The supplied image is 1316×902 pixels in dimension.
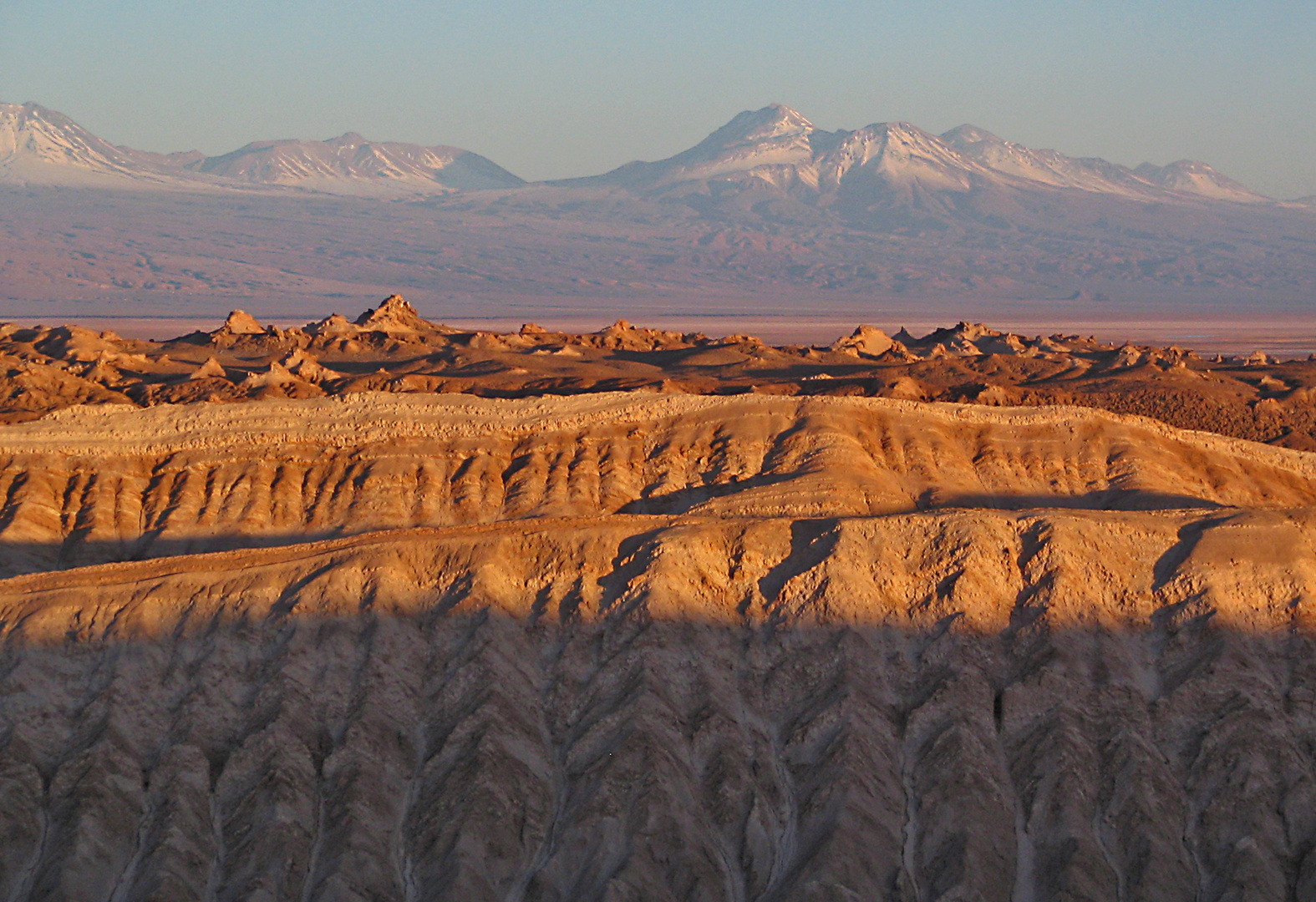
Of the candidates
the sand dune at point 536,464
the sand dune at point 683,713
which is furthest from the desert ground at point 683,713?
the sand dune at point 536,464

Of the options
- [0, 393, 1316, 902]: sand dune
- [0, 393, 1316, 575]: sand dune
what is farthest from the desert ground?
[0, 393, 1316, 575]: sand dune

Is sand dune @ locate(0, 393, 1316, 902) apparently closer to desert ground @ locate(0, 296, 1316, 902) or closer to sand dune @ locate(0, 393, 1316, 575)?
desert ground @ locate(0, 296, 1316, 902)

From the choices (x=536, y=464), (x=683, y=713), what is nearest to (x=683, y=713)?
(x=683, y=713)

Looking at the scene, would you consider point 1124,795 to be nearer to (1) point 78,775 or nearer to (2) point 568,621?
(2) point 568,621

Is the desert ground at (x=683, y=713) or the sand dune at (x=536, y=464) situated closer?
the desert ground at (x=683, y=713)

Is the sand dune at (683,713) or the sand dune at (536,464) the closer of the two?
the sand dune at (683,713)

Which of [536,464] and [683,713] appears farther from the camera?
[536,464]

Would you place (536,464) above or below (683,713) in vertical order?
above

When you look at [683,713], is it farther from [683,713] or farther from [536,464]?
[536,464]

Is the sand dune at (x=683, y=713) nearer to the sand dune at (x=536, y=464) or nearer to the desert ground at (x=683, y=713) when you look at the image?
the desert ground at (x=683, y=713)

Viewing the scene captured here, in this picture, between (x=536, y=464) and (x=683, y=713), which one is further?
(x=536, y=464)

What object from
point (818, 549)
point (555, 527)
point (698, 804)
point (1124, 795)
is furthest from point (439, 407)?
point (1124, 795)
